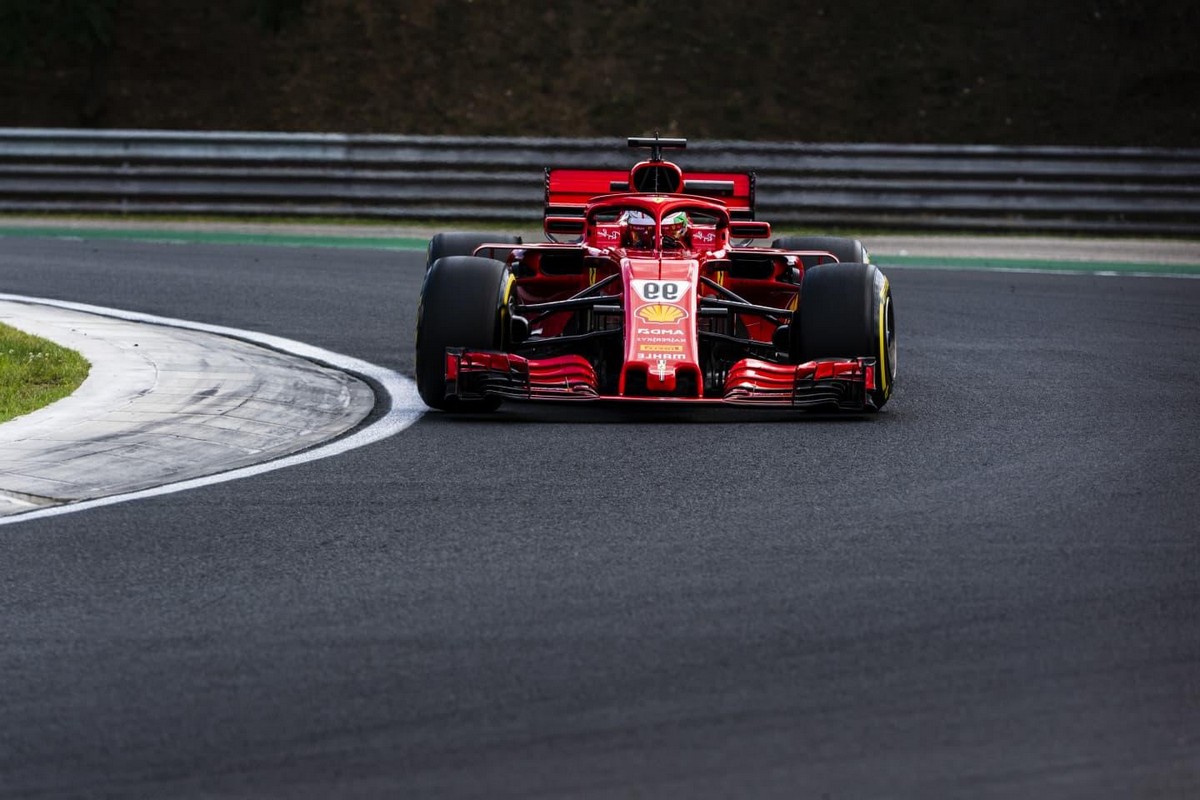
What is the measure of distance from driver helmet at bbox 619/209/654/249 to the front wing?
121 centimetres

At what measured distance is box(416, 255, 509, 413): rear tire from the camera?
31.1ft

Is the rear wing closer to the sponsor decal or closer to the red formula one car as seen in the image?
the red formula one car

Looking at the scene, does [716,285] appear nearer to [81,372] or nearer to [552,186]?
[552,186]

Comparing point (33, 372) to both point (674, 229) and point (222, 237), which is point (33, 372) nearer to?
point (674, 229)

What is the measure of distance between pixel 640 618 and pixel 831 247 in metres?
6.71

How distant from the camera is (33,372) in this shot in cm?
1016

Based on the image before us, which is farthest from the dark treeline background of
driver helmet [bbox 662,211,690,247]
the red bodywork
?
driver helmet [bbox 662,211,690,247]

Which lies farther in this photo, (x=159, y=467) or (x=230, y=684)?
(x=159, y=467)

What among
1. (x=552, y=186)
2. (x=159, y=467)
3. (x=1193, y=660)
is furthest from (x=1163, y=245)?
(x=1193, y=660)

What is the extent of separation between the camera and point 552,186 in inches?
469

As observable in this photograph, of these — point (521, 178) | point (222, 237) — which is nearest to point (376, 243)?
point (222, 237)

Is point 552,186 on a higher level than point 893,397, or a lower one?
higher

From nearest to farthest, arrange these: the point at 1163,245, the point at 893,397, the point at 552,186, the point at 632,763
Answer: the point at 632,763 → the point at 893,397 → the point at 552,186 → the point at 1163,245

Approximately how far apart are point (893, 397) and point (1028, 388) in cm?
78
